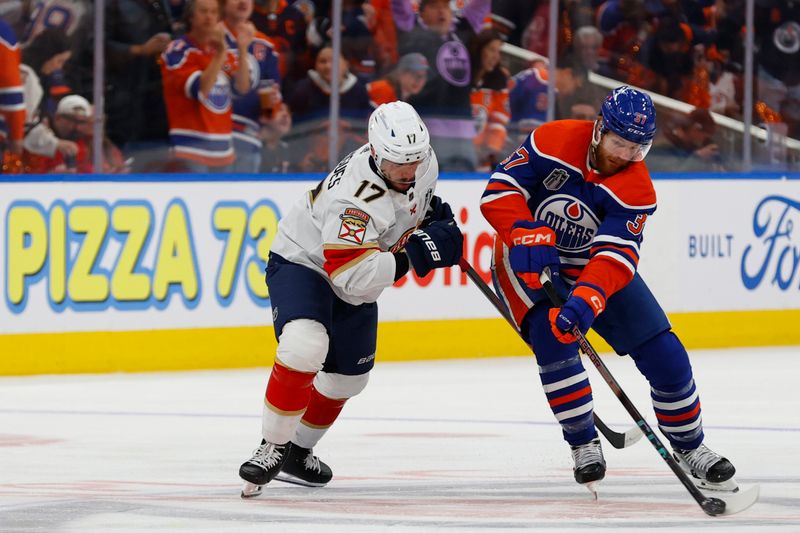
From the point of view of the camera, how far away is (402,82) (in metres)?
9.33

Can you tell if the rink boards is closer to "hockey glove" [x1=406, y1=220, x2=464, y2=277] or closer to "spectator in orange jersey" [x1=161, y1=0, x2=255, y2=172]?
"spectator in orange jersey" [x1=161, y1=0, x2=255, y2=172]

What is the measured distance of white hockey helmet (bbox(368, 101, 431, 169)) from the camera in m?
4.74

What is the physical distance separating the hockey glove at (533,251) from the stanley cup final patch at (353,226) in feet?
1.51

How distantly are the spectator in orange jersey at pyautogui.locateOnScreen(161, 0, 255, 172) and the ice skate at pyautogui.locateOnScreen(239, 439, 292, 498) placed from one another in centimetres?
386

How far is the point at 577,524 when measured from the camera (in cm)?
444

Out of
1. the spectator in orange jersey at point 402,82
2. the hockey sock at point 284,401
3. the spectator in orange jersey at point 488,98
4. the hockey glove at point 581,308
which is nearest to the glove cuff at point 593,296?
the hockey glove at point 581,308

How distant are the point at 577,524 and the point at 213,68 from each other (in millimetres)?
4714

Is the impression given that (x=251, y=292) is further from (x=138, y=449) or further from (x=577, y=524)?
(x=577, y=524)

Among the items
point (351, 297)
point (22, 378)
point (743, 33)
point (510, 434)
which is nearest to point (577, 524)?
point (351, 297)

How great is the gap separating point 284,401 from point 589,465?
87 centimetres

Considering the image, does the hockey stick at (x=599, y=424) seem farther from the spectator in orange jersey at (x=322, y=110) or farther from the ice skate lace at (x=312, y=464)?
the spectator in orange jersey at (x=322, y=110)

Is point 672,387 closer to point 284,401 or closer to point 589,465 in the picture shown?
point 589,465

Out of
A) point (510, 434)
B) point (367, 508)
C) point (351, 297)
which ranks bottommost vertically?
point (510, 434)

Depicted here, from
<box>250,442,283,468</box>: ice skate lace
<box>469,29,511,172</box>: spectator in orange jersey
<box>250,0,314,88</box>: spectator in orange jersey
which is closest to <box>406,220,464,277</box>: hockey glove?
<box>250,442,283,468</box>: ice skate lace
